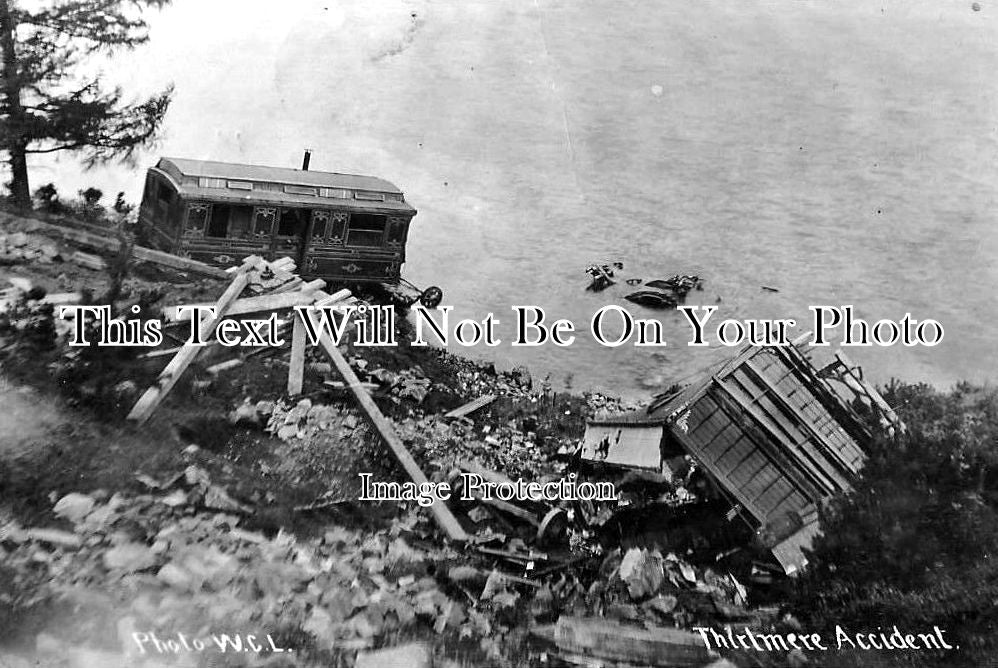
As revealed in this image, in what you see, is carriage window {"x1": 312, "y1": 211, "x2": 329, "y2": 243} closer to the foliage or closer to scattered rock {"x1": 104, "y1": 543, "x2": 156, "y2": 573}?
scattered rock {"x1": 104, "y1": 543, "x2": 156, "y2": 573}

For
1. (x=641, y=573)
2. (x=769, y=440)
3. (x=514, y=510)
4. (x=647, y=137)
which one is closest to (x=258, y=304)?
(x=514, y=510)

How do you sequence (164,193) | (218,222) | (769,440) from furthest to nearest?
(218,222) < (164,193) < (769,440)

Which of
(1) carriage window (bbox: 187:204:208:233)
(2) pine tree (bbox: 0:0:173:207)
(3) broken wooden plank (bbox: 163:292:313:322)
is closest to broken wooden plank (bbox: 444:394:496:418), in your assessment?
(3) broken wooden plank (bbox: 163:292:313:322)

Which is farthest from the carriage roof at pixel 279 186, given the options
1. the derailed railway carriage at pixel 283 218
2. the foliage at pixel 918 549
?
the foliage at pixel 918 549

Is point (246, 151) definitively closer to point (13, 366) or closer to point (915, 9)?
point (13, 366)

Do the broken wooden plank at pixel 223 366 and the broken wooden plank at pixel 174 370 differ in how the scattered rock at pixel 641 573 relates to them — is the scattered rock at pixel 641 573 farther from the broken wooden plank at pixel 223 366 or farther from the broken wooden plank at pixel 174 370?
the broken wooden plank at pixel 174 370

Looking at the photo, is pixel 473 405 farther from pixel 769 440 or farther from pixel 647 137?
pixel 647 137
